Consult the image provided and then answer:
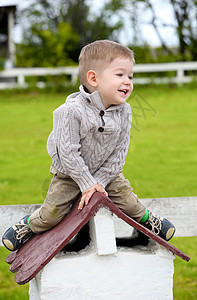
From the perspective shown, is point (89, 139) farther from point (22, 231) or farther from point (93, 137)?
point (22, 231)

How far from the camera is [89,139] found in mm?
2232

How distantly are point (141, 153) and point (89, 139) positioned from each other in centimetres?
545

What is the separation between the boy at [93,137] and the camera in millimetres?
2182

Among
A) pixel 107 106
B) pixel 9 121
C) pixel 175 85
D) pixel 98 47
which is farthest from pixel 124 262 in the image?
pixel 175 85

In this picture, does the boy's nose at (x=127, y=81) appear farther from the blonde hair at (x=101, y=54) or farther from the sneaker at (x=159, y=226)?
the sneaker at (x=159, y=226)

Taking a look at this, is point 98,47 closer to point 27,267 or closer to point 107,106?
point 107,106

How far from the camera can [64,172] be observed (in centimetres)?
228

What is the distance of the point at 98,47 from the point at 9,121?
7941 millimetres

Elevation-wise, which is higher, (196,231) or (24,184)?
(196,231)

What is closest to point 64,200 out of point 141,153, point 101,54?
point 101,54

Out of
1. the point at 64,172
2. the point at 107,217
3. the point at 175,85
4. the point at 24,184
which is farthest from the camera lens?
the point at 175,85

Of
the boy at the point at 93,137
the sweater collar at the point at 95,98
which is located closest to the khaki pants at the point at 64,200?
the boy at the point at 93,137

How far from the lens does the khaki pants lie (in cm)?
227

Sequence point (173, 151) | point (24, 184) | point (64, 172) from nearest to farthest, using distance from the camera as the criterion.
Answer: point (64, 172), point (24, 184), point (173, 151)
